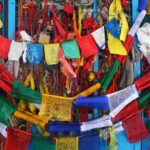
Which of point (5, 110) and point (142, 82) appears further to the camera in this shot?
point (142, 82)

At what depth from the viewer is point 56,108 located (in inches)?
106

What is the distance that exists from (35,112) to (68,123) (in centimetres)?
23

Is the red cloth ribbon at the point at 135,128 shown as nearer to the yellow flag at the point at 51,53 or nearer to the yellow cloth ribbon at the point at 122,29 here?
the yellow cloth ribbon at the point at 122,29

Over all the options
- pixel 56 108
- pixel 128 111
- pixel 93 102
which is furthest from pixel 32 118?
pixel 128 111

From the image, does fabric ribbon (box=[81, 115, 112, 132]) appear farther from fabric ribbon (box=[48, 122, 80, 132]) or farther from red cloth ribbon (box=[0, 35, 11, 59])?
red cloth ribbon (box=[0, 35, 11, 59])

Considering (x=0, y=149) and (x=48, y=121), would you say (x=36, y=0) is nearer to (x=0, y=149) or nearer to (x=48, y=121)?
(x=48, y=121)

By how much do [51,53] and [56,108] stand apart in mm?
358

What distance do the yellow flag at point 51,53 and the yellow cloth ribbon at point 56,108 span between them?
225 millimetres

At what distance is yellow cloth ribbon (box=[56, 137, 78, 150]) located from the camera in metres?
2.72

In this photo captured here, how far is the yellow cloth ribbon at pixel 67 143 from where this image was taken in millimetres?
2723

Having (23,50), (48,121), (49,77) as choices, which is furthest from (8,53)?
(48,121)

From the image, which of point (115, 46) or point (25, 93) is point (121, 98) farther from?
point (25, 93)

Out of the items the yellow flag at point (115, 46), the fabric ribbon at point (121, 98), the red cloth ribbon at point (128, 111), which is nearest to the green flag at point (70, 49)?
the yellow flag at point (115, 46)

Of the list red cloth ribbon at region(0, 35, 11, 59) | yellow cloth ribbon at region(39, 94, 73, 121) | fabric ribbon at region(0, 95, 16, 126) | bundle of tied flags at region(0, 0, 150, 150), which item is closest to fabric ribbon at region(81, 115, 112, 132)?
bundle of tied flags at region(0, 0, 150, 150)
